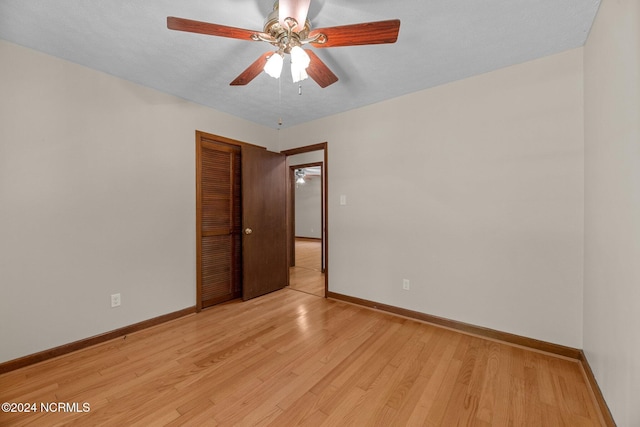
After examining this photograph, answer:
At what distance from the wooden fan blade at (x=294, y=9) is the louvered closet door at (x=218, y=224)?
203 cm

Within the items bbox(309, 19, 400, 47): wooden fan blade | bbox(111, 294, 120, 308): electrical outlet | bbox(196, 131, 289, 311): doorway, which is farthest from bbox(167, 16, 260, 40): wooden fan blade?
bbox(111, 294, 120, 308): electrical outlet

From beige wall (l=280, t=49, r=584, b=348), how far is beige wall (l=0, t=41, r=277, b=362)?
6.51ft

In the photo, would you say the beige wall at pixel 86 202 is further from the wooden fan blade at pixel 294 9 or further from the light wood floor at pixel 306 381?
the wooden fan blade at pixel 294 9

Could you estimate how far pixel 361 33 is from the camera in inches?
51.8

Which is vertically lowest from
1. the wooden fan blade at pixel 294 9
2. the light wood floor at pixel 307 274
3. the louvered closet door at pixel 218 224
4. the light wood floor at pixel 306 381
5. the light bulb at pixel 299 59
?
the light wood floor at pixel 306 381

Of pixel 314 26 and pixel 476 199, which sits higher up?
pixel 314 26

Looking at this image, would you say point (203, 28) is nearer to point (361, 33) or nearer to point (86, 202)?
point (361, 33)

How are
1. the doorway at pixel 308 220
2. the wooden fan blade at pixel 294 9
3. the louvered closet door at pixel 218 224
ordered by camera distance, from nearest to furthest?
the wooden fan blade at pixel 294 9, the louvered closet door at pixel 218 224, the doorway at pixel 308 220

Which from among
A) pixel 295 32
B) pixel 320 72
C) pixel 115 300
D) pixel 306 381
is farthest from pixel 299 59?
pixel 115 300

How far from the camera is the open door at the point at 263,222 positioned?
3211mm

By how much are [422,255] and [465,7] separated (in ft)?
6.59

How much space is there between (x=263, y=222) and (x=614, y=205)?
3178mm

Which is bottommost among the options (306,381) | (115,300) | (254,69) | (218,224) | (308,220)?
(306,381)

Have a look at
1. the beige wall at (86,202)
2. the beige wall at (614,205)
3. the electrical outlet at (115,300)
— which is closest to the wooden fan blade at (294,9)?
the beige wall at (614,205)
